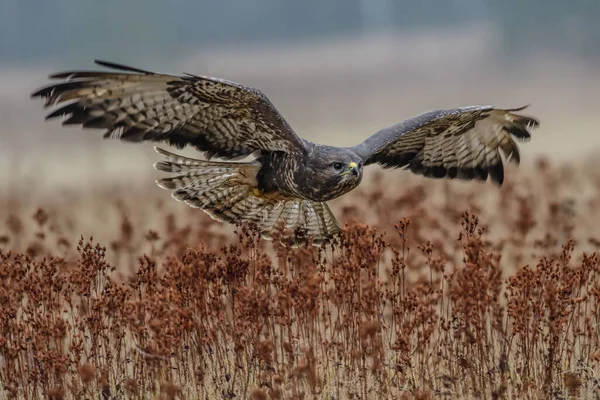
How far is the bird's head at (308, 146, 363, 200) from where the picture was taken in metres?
6.59

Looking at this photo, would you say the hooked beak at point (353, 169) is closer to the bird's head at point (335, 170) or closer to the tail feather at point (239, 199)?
the bird's head at point (335, 170)

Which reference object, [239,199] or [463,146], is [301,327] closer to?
[239,199]

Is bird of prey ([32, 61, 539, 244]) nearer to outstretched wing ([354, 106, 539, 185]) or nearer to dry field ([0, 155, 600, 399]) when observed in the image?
outstretched wing ([354, 106, 539, 185])

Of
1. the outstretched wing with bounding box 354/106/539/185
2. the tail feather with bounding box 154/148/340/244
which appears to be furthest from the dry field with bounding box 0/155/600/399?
the outstretched wing with bounding box 354/106/539/185

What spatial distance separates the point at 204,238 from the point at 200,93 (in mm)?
1996

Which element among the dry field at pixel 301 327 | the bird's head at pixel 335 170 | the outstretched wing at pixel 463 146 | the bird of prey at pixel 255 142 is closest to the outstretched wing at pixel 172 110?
the bird of prey at pixel 255 142

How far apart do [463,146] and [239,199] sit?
192cm

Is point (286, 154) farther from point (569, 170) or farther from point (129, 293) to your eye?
point (569, 170)

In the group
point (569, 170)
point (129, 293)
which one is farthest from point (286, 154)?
point (569, 170)

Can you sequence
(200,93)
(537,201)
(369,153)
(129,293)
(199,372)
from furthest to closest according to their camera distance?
(537,201)
(369,153)
(200,93)
(129,293)
(199,372)

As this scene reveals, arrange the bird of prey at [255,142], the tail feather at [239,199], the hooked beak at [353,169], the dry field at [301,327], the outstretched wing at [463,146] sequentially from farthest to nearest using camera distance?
the outstretched wing at [463,146], the tail feather at [239,199], the hooked beak at [353,169], the bird of prey at [255,142], the dry field at [301,327]

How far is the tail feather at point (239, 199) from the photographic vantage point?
725 centimetres

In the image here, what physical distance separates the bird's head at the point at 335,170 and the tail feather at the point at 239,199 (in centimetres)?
61

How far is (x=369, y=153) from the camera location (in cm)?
690
